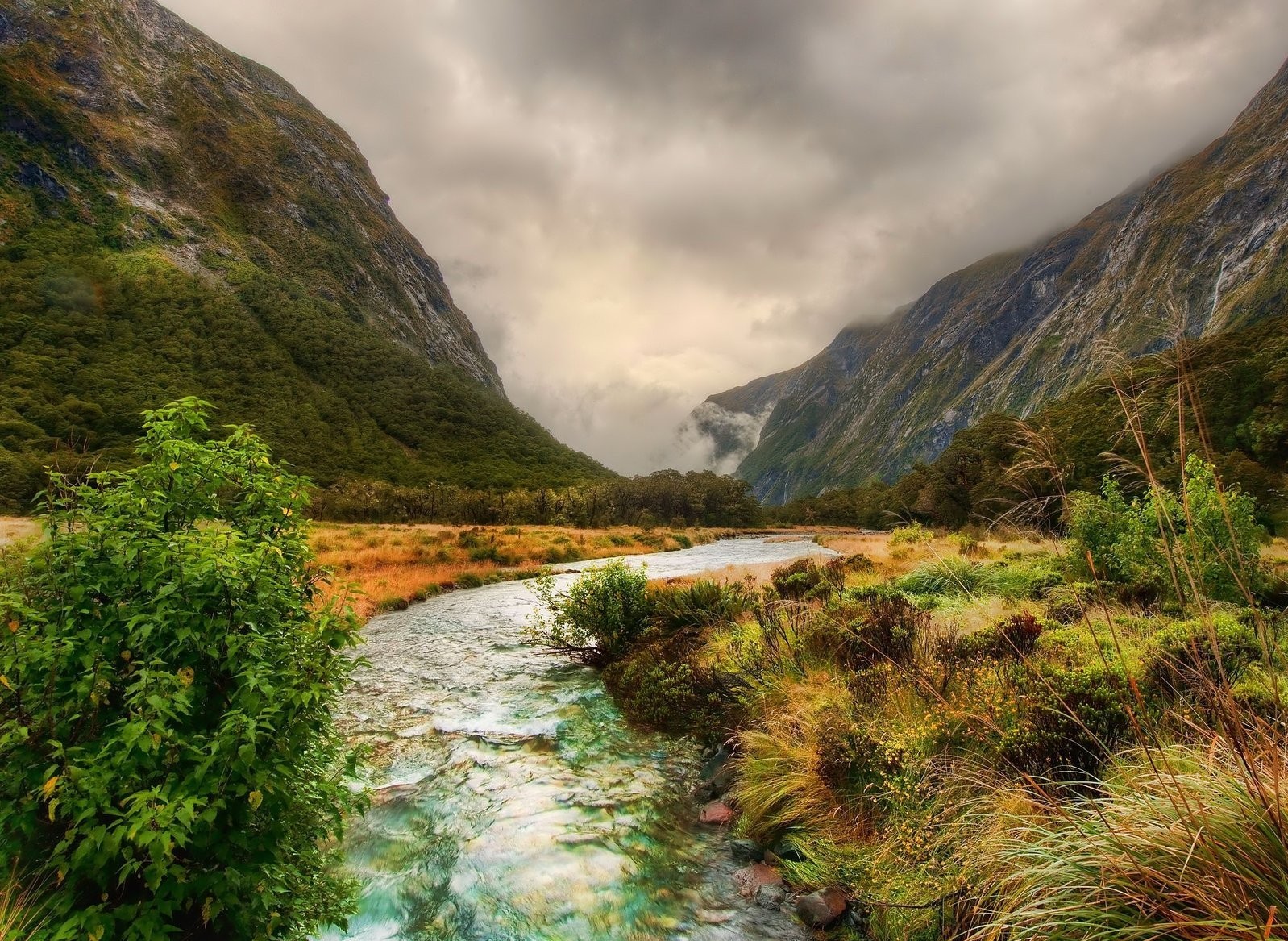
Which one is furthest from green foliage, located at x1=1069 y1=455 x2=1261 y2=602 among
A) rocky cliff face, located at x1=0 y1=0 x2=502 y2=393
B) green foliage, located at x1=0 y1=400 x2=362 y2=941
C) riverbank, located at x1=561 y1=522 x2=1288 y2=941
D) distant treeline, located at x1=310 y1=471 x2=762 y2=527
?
rocky cliff face, located at x1=0 y1=0 x2=502 y2=393

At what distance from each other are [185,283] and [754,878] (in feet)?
408

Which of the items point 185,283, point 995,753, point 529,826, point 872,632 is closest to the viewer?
point 995,753

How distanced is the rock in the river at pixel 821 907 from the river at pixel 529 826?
0.55 feet

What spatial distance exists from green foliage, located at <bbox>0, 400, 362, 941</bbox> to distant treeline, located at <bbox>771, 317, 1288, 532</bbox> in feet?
13.2

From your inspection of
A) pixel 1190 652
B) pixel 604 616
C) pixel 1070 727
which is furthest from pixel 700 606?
pixel 1190 652

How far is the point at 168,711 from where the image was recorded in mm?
2975

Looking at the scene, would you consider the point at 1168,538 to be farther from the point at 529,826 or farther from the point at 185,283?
the point at 185,283

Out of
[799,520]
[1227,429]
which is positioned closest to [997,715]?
[1227,429]

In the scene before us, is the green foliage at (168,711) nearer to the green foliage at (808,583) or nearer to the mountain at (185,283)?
the green foliage at (808,583)

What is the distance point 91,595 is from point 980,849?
6.01 metres

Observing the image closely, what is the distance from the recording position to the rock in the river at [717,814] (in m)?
6.43

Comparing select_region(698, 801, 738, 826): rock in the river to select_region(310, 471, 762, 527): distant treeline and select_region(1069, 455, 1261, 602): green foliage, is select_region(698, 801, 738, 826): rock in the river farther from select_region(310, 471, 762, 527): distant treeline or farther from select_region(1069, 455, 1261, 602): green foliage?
select_region(310, 471, 762, 527): distant treeline

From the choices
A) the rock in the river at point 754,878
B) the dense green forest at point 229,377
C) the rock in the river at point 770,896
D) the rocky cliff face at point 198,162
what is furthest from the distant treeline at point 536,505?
the rocky cliff face at point 198,162

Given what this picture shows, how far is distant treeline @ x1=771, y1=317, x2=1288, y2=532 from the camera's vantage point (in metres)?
3.46
